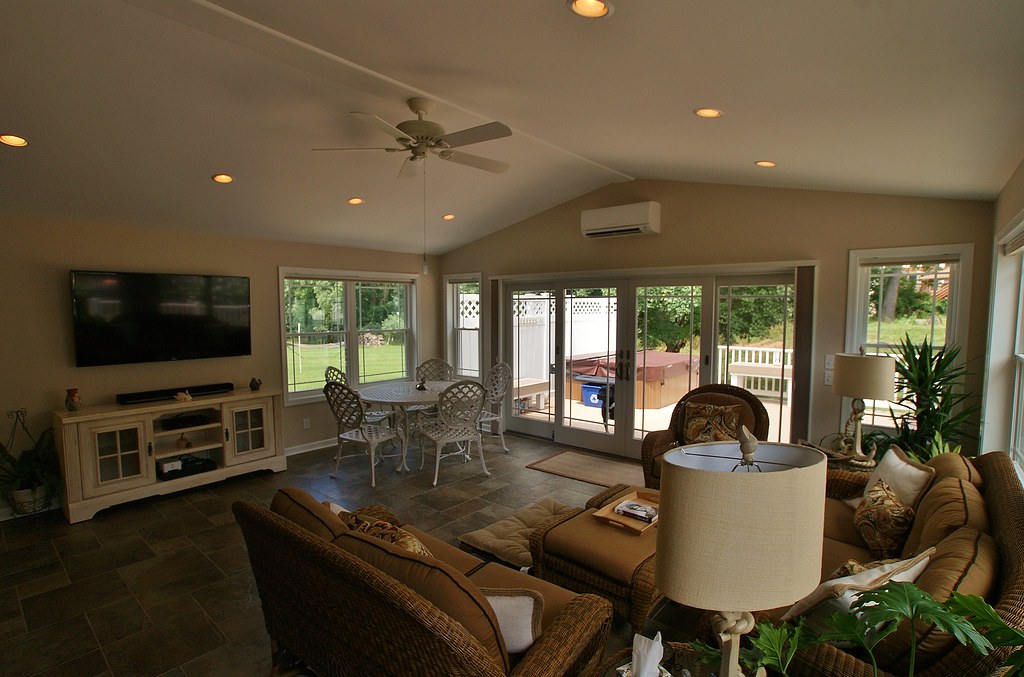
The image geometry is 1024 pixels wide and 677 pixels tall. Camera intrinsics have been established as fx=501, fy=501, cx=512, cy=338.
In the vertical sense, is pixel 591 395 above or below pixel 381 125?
below

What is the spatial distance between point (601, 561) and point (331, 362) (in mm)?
4634

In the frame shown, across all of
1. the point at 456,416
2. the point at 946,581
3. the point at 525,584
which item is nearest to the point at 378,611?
the point at 525,584

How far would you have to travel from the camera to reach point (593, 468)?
17.1 feet

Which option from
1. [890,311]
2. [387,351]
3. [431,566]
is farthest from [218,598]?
[890,311]

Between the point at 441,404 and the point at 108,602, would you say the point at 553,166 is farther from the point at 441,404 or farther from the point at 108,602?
the point at 108,602

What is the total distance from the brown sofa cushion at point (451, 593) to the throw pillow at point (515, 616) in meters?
0.10

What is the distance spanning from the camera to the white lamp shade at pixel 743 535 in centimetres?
100

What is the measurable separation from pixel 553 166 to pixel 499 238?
1930 mm

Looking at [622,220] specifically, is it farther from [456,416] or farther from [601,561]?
[601,561]

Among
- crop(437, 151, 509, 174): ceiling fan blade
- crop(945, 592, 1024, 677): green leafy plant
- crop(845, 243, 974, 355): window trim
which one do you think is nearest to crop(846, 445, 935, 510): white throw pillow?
crop(945, 592, 1024, 677): green leafy plant

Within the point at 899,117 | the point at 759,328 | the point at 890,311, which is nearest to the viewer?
the point at 899,117

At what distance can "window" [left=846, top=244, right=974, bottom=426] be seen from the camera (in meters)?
3.59

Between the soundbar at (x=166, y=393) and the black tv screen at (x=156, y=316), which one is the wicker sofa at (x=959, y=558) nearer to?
the soundbar at (x=166, y=393)

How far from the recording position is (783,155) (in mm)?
3234
